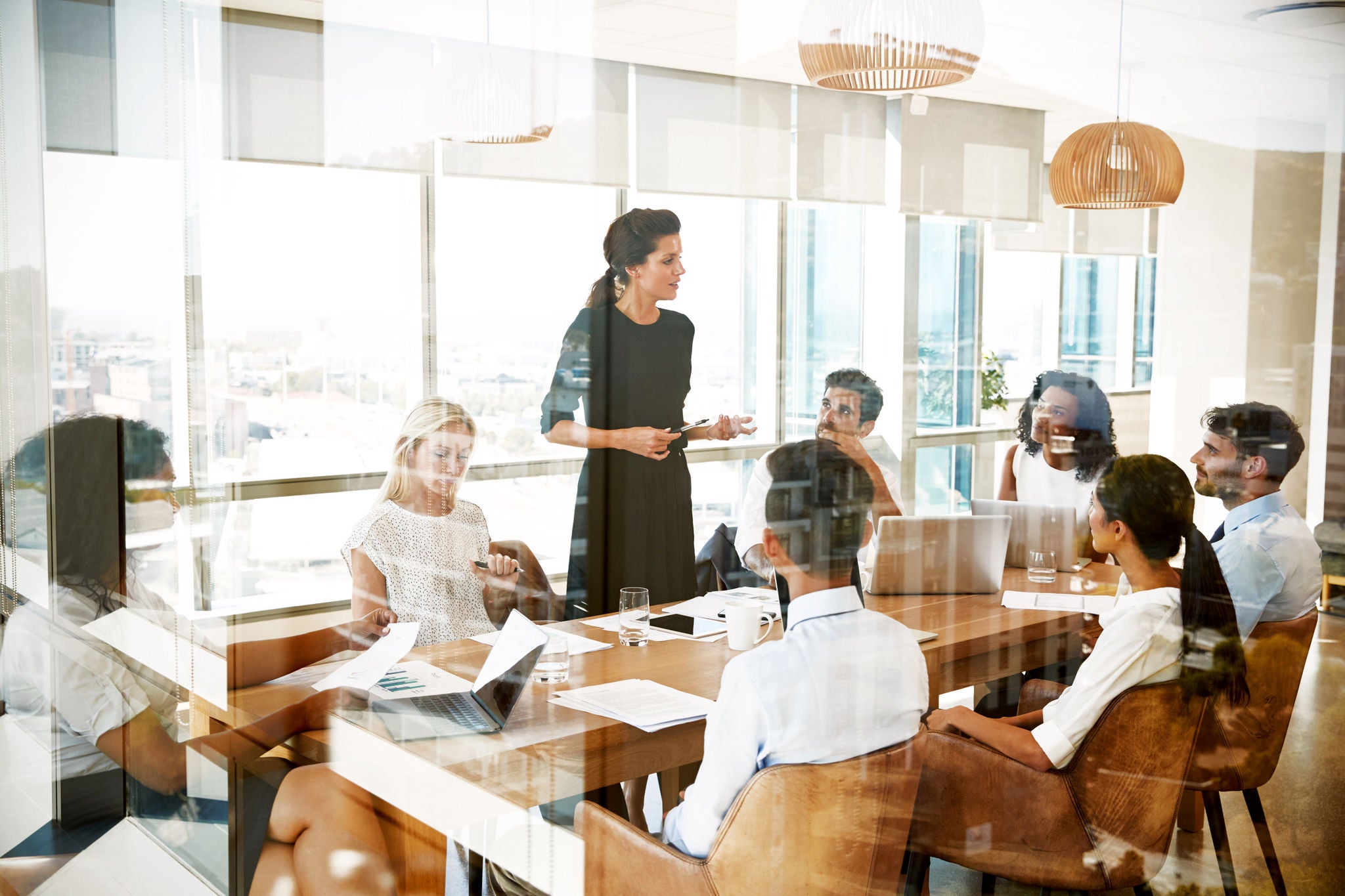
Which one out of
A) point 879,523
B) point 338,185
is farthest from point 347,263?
point 879,523

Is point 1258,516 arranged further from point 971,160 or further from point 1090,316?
point 971,160

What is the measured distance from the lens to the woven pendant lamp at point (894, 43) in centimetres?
92

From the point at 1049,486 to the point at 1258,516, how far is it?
16 cm

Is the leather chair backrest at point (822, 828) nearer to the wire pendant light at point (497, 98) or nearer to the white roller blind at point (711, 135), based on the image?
the white roller blind at point (711, 135)

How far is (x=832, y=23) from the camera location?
1014 mm

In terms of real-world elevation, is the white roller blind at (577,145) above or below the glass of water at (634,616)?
above

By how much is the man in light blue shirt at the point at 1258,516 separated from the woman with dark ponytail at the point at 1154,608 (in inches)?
0.5

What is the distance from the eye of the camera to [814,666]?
44.3 inches

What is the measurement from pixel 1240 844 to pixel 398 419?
1.46 meters

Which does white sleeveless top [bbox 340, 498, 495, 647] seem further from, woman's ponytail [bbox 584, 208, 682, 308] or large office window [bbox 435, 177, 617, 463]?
woman's ponytail [bbox 584, 208, 682, 308]

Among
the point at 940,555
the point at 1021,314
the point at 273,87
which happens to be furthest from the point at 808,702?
the point at 273,87

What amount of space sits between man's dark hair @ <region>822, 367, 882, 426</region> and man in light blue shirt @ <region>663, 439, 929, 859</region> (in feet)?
0.19

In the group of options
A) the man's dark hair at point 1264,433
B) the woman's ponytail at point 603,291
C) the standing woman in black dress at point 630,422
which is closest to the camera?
the man's dark hair at point 1264,433

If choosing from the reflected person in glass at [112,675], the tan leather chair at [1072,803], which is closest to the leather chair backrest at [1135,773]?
the tan leather chair at [1072,803]
